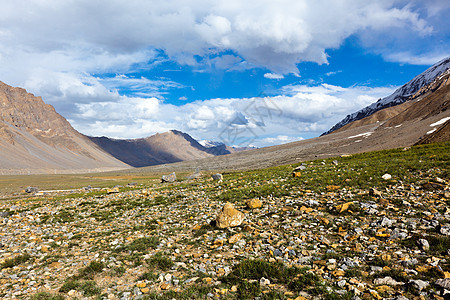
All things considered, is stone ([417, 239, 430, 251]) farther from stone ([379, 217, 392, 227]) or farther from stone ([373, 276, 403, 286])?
stone ([373, 276, 403, 286])

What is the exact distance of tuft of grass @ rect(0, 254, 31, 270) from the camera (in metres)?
10.3

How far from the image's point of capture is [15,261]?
10602 millimetres

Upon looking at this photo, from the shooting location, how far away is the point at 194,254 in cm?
1016

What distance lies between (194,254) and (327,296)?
568cm

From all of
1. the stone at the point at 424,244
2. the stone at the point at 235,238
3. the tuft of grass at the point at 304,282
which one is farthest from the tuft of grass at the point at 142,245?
the stone at the point at 424,244

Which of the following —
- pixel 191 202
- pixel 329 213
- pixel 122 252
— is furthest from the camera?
pixel 191 202

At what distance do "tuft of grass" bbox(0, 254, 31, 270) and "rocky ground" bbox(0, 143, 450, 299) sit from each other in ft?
0.15

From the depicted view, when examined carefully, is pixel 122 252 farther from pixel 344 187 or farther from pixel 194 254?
pixel 344 187

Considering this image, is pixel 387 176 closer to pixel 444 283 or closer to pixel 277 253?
pixel 444 283

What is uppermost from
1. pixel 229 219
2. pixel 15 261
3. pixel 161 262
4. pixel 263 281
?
pixel 229 219

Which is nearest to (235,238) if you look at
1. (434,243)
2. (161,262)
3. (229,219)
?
(229,219)

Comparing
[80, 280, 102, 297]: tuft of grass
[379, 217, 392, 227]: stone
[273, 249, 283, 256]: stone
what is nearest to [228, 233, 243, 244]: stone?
[273, 249, 283, 256]: stone

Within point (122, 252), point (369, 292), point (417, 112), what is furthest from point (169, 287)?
point (417, 112)

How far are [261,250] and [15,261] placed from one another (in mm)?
11517
